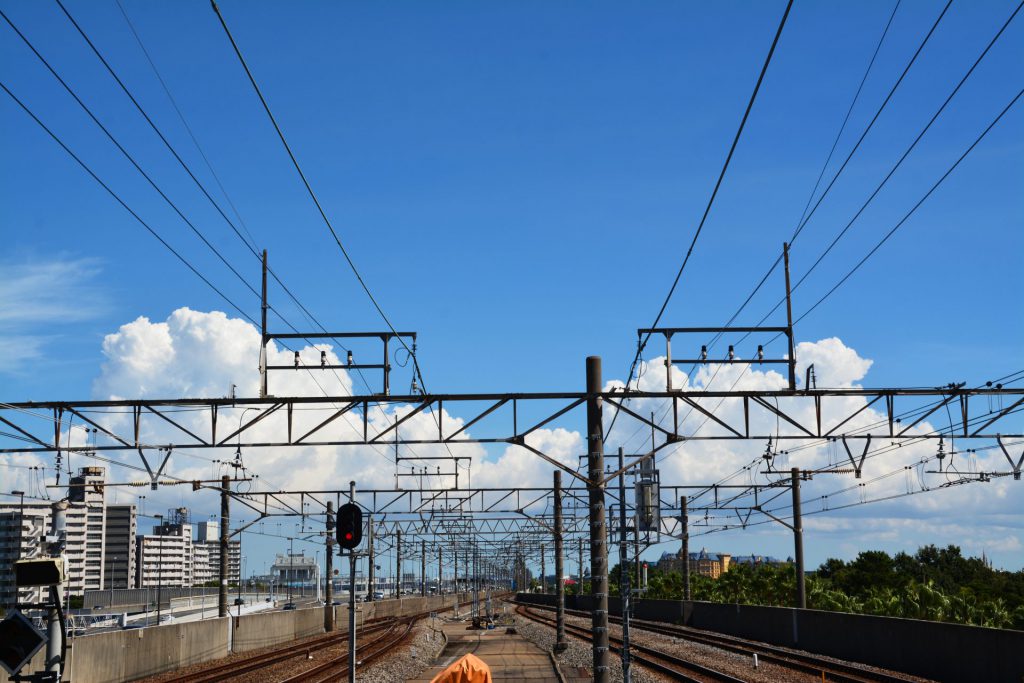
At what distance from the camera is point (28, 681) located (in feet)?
45.2

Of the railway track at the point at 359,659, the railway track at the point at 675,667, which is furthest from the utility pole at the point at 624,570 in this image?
the railway track at the point at 359,659

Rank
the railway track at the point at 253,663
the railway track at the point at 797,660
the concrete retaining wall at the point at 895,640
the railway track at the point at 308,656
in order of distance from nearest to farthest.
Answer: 1. the concrete retaining wall at the point at 895,640
2. the railway track at the point at 797,660
3. the railway track at the point at 253,663
4. the railway track at the point at 308,656

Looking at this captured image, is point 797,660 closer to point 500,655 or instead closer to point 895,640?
point 895,640

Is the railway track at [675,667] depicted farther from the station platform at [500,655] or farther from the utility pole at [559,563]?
the station platform at [500,655]

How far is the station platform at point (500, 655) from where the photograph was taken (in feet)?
99.3

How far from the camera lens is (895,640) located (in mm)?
30797

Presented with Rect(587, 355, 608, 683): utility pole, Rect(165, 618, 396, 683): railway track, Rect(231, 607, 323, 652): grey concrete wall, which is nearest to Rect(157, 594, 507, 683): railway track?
Rect(165, 618, 396, 683): railway track

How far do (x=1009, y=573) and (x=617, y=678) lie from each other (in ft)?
293

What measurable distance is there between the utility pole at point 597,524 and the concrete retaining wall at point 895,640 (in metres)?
9.51

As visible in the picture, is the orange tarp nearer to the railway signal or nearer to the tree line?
the railway signal

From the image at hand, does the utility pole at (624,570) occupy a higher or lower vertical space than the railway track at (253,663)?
higher

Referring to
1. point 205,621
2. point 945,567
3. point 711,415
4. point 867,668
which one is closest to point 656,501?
point 711,415

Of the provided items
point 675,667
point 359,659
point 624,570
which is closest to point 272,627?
point 359,659

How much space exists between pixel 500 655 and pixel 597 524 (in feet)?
59.6
